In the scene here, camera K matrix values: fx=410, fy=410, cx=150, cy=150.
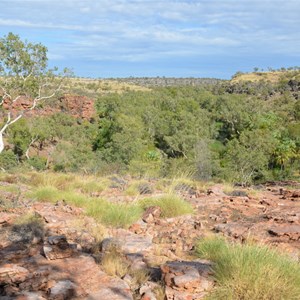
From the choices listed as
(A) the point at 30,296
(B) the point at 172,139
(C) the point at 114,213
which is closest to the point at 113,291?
(A) the point at 30,296

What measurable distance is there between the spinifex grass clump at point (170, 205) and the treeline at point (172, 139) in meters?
16.9

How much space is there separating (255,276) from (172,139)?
3654cm

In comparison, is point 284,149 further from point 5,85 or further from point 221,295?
point 221,295

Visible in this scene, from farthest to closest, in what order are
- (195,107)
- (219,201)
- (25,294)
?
(195,107) < (219,201) < (25,294)

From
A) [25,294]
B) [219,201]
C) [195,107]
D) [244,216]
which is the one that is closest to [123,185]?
[219,201]

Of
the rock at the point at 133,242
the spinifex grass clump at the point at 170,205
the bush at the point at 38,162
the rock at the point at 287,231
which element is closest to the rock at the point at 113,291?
the rock at the point at 133,242

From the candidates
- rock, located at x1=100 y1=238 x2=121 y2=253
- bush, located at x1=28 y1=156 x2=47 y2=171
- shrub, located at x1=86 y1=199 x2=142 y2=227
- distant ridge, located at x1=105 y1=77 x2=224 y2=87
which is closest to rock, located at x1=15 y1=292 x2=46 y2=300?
rock, located at x1=100 y1=238 x2=121 y2=253

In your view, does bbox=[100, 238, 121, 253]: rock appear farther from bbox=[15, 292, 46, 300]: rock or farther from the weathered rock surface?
bbox=[15, 292, 46, 300]: rock

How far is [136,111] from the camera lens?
5075cm

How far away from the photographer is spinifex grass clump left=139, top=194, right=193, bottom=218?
23.7ft

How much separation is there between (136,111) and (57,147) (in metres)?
15.2

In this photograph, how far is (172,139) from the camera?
40.1 m

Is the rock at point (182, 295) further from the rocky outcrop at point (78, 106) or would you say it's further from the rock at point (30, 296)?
the rocky outcrop at point (78, 106)

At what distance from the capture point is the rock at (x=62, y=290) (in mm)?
3535
